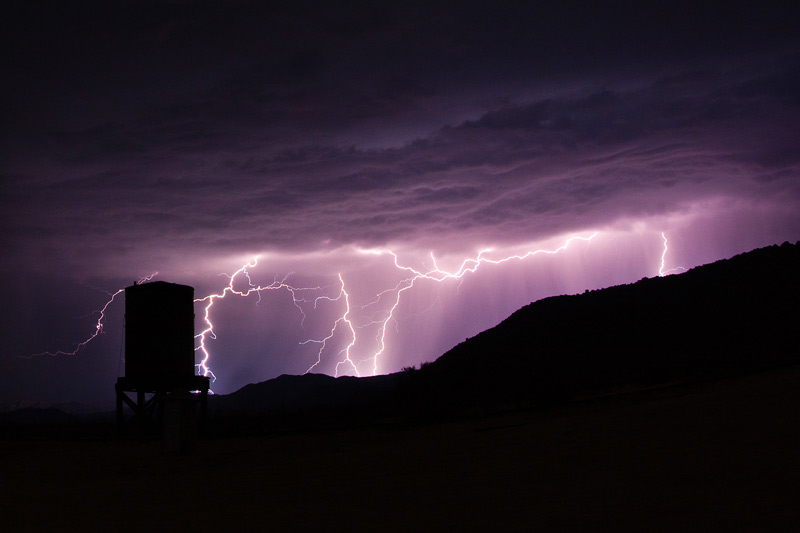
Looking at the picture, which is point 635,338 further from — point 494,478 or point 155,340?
point 494,478

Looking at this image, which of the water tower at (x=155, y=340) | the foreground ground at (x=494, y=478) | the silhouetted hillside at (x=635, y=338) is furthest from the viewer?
the silhouetted hillside at (x=635, y=338)

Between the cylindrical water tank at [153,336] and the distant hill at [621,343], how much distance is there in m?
8.43

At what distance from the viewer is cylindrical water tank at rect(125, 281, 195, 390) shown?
22219 millimetres

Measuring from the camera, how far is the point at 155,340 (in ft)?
73.0

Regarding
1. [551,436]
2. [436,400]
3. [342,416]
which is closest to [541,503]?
[551,436]

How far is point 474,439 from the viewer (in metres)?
14.5

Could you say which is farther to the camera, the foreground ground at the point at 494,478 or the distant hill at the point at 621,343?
the distant hill at the point at 621,343

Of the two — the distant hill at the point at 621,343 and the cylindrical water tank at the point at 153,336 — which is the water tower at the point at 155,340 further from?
the distant hill at the point at 621,343

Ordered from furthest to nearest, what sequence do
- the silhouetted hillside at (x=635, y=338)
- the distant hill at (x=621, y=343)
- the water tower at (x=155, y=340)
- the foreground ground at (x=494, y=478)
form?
the silhouetted hillside at (x=635, y=338)
the distant hill at (x=621, y=343)
the water tower at (x=155, y=340)
the foreground ground at (x=494, y=478)

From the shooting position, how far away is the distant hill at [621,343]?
83.8 feet

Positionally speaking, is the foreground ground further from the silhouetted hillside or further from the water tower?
the silhouetted hillside

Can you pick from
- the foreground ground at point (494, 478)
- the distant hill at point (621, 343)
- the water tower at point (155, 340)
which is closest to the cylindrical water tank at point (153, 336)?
the water tower at point (155, 340)

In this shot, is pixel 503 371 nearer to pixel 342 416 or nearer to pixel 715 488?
pixel 342 416

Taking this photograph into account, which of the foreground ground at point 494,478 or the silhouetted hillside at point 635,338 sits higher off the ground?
the silhouetted hillside at point 635,338
